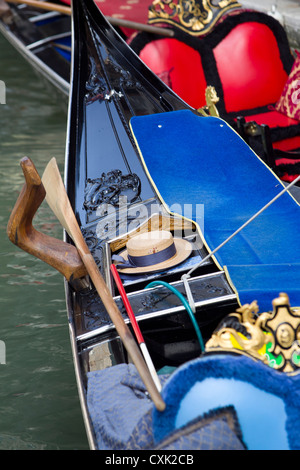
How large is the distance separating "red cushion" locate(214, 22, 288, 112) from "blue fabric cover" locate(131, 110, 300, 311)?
0.82 meters

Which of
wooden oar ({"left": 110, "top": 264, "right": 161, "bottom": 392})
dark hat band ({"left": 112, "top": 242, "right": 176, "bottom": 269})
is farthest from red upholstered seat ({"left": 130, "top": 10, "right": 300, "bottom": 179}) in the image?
wooden oar ({"left": 110, "top": 264, "right": 161, "bottom": 392})

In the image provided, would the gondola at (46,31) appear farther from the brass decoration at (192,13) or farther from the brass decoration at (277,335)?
the brass decoration at (277,335)

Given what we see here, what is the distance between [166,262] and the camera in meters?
1.60

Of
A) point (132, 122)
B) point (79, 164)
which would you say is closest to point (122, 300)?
point (79, 164)

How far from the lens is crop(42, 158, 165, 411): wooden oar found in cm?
109

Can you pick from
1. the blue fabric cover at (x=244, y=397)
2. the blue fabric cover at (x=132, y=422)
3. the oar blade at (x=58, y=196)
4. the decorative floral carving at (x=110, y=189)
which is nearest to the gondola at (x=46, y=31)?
the decorative floral carving at (x=110, y=189)

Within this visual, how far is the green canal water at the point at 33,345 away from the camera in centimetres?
179

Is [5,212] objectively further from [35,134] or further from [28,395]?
[28,395]

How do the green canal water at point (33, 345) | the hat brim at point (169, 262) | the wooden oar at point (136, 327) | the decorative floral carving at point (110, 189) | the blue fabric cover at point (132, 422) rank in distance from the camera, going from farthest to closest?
the decorative floral carving at point (110, 189) < the green canal water at point (33, 345) < the hat brim at point (169, 262) < the wooden oar at point (136, 327) < the blue fabric cover at point (132, 422)

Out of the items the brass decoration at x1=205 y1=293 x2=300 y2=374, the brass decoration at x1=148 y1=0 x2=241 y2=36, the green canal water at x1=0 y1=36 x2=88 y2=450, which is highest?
the brass decoration at x1=148 y1=0 x2=241 y2=36

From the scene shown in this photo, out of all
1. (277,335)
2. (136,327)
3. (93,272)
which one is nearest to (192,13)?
(93,272)

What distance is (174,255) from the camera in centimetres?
163

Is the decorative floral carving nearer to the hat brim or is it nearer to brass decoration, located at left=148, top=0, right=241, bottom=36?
the hat brim

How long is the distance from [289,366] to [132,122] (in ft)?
4.60
